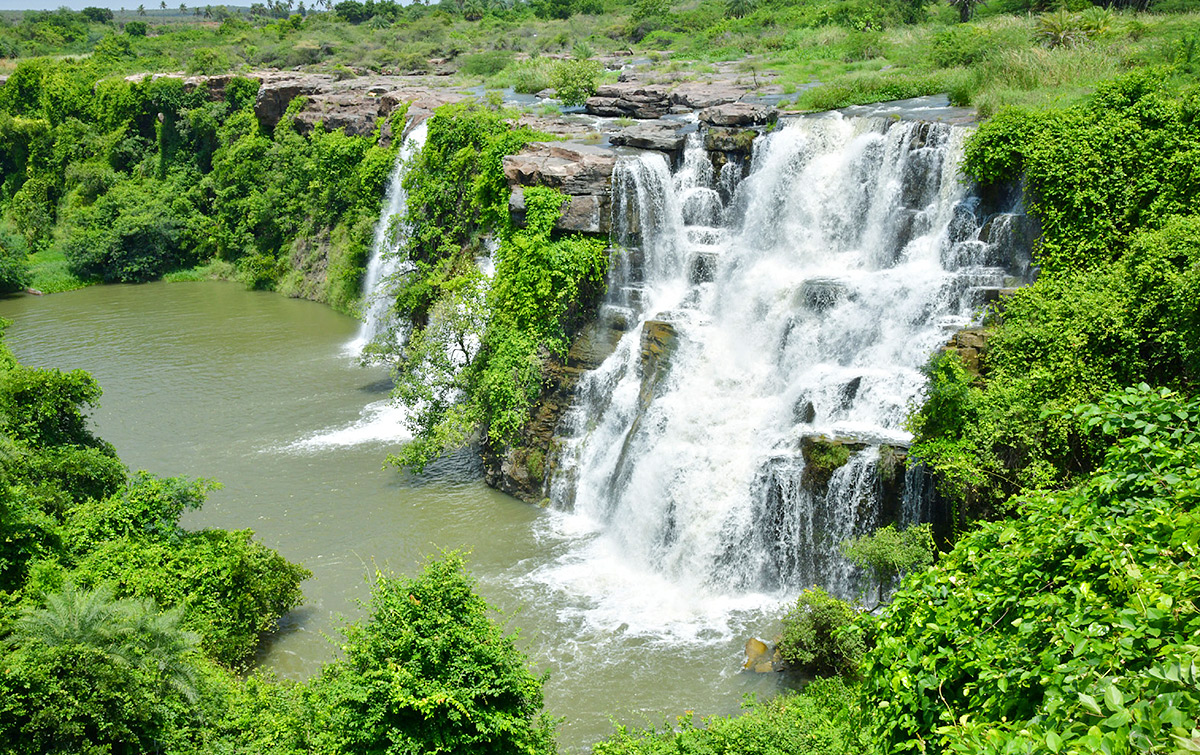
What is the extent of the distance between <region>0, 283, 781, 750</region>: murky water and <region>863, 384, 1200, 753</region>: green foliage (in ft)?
21.1

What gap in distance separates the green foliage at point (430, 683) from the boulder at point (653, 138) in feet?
49.2

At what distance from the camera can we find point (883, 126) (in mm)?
20859

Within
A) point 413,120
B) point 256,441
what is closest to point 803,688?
point 256,441

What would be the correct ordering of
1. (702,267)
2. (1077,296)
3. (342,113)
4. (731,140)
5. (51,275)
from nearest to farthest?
(1077,296)
(702,267)
(731,140)
(342,113)
(51,275)

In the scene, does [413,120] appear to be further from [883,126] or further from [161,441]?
[883,126]

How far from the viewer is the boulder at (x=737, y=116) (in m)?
23.1

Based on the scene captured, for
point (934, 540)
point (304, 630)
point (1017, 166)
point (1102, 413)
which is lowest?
point (304, 630)

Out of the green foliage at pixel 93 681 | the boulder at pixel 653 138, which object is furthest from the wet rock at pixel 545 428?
the green foliage at pixel 93 681

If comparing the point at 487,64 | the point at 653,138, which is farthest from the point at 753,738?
the point at 487,64

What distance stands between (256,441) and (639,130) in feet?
41.3

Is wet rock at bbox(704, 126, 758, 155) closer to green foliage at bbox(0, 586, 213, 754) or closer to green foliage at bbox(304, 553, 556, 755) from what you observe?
green foliage at bbox(304, 553, 556, 755)

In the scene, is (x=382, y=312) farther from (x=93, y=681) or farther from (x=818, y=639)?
(x=818, y=639)

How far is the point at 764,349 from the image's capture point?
19.2 meters

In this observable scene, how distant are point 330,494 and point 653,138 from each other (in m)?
11.7
